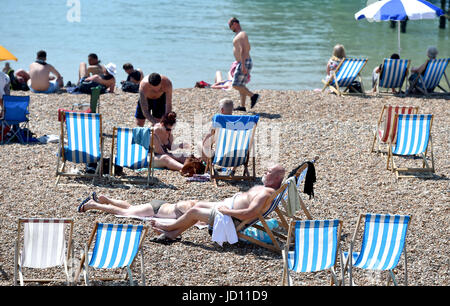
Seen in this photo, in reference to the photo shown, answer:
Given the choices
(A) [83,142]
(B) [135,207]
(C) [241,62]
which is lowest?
(B) [135,207]

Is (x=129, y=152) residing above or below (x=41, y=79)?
below

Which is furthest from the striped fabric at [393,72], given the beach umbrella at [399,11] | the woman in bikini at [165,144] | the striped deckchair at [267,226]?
the striped deckchair at [267,226]

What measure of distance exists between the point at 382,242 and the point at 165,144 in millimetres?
3907

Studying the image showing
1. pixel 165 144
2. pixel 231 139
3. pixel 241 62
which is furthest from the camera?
pixel 241 62

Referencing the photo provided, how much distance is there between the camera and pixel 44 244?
520 cm

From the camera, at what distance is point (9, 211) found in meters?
6.80

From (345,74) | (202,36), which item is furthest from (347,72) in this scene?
(202,36)

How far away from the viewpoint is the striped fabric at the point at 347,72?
1266 cm

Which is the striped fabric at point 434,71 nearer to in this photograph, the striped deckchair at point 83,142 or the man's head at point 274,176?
the striped deckchair at point 83,142

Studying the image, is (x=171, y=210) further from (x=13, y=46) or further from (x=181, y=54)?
(x=13, y=46)

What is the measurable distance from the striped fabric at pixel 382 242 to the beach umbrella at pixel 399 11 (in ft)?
22.8

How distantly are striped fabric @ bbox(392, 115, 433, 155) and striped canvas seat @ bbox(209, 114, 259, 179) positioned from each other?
176 centimetres

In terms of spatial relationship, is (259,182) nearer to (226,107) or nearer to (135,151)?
(226,107)

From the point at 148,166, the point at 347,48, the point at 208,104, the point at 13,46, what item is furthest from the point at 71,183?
the point at 347,48
